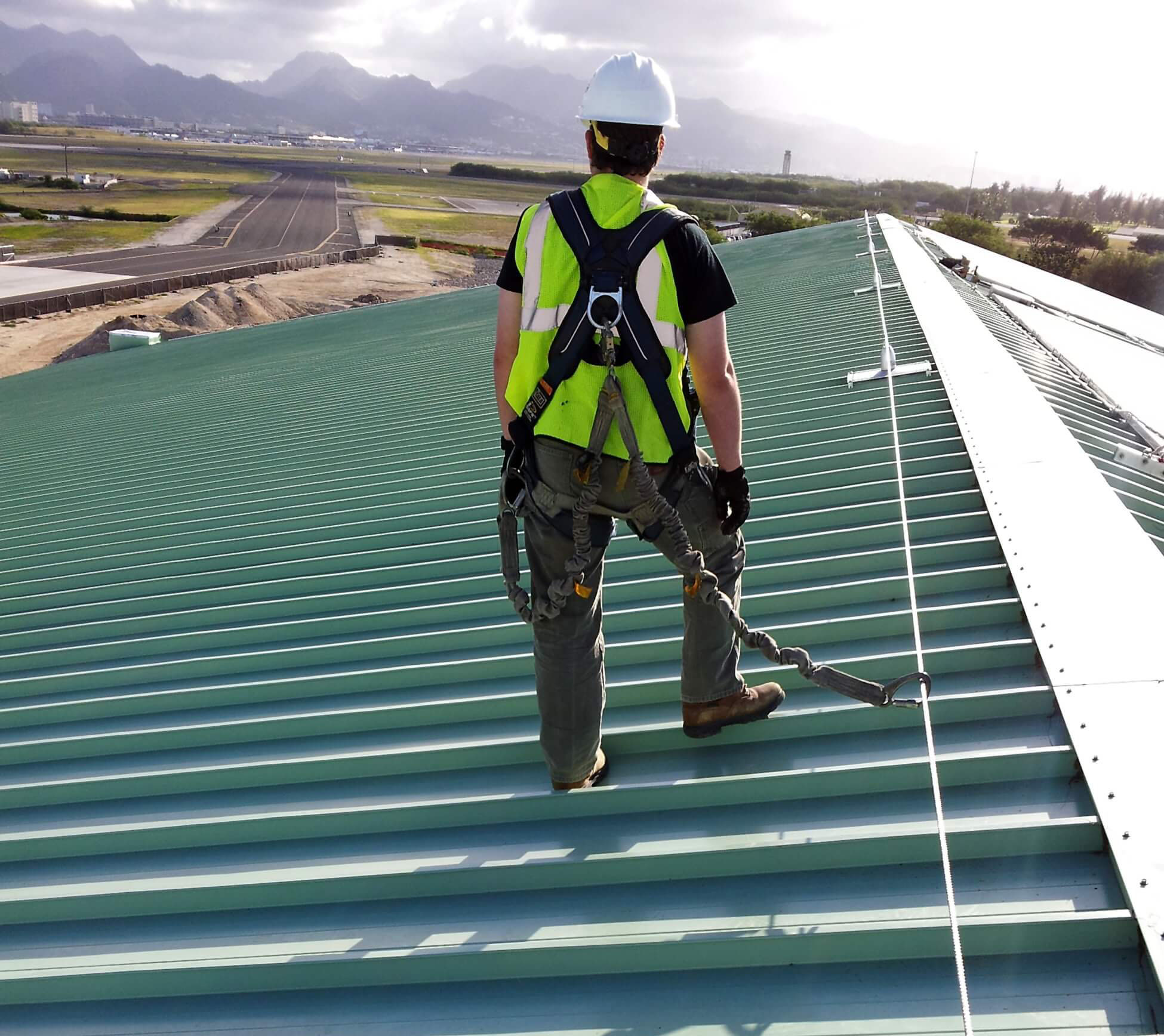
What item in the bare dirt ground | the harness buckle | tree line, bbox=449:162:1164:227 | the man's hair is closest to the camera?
the harness buckle

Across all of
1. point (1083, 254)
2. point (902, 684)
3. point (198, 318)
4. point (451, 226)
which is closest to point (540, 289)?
point (902, 684)

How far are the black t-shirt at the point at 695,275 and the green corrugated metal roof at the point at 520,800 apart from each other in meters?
1.41

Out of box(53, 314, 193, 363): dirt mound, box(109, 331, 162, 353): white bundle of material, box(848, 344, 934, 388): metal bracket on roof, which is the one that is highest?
box(848, 344, 934, 388): metal bracket on roof

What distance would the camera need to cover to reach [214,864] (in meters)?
2.87

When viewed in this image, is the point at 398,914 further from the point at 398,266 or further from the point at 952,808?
the point at 398,266

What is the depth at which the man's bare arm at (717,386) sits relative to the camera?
2.46 metres

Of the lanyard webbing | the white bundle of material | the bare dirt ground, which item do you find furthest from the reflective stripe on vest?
the bare dirt ground

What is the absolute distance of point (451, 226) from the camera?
73.6m

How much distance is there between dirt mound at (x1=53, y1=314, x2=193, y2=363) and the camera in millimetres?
25703

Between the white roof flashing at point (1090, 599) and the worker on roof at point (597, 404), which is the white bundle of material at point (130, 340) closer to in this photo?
the white roof flashing at point (1090, 599)

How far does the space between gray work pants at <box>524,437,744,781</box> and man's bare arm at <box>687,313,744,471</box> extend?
0.12 meters

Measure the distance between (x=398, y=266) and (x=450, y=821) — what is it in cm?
5251

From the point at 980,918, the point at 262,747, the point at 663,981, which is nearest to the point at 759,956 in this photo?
the point at 663,981

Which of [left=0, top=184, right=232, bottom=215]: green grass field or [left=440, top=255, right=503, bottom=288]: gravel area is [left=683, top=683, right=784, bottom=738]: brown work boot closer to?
[left=440, top=255, right=503, bottom=288]: gravel area
